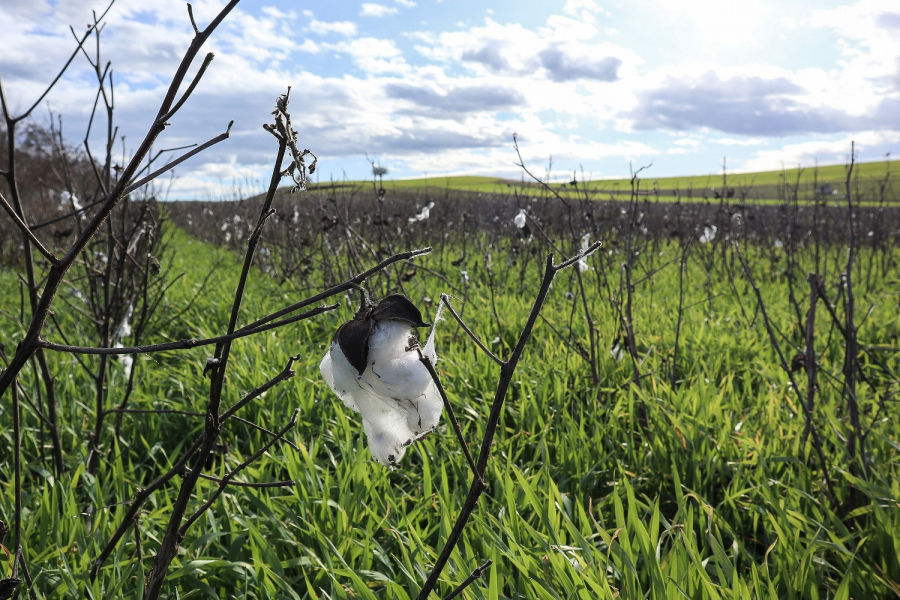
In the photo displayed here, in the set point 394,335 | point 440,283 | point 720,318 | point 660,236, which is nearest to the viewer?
point 394,335

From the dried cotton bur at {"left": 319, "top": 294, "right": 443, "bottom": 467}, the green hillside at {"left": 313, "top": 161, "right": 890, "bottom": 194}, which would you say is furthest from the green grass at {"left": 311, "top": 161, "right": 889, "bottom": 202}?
the dried cotton bur at {"left": 319, "top": 294, "right": 443, "bottom": 467}

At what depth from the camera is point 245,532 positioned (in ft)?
5.77

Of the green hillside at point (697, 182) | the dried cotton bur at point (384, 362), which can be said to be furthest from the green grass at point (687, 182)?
the dried cotton bur at point (384, 362)

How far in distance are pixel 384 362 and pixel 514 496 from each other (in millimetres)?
1315

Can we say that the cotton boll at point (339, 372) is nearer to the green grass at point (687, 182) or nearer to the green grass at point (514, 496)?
the green grass at point (514, 496)

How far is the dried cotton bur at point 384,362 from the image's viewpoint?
2.07ft

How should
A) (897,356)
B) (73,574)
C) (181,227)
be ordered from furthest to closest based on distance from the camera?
(181,227), (897,356), (73,574)

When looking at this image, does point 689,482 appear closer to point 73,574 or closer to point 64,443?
point 73,574

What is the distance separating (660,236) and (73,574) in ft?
39.3

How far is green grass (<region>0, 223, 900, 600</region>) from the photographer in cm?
149

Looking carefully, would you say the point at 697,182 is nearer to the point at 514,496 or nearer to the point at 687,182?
the point at 687,182

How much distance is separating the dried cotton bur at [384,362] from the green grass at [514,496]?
2.58ft

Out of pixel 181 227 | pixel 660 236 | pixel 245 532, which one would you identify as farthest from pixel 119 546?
pixel 181 227

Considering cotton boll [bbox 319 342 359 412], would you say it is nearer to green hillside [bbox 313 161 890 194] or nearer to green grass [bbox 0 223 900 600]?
green grass [bbox 0 223 900 600]
